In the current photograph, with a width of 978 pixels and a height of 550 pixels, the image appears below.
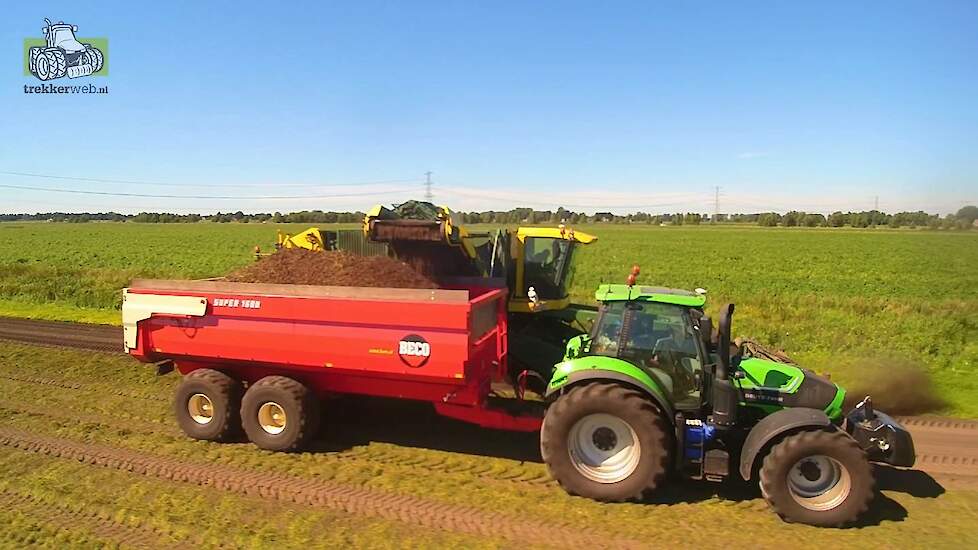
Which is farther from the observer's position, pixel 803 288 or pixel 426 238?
pixel 803 288

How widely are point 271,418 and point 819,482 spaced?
17.4 ft

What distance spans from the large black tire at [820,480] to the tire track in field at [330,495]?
1.33 metres

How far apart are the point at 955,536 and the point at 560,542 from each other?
315 cm

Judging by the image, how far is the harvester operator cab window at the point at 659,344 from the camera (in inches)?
216

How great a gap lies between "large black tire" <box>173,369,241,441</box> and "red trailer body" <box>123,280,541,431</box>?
198 millimetres

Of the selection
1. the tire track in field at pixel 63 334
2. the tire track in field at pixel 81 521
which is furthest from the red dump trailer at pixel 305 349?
the tire track in field at pixel 63 334

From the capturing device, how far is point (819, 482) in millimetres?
5055

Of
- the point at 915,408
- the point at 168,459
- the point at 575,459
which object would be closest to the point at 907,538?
the point at 575,459

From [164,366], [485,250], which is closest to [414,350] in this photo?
[164,366]

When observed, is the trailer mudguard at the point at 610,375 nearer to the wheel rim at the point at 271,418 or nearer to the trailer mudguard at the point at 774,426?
the trailer mudguard at the point at 774,426

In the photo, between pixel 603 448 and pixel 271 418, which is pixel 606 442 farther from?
pixel 271 418

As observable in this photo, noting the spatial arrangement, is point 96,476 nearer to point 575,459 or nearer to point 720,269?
point 575,459

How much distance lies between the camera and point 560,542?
4.69 metres

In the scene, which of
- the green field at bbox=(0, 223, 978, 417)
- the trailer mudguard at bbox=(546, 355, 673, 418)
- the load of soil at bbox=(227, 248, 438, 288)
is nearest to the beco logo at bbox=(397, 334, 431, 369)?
the load of soil at bbox=(227, 248, 438, 288)
